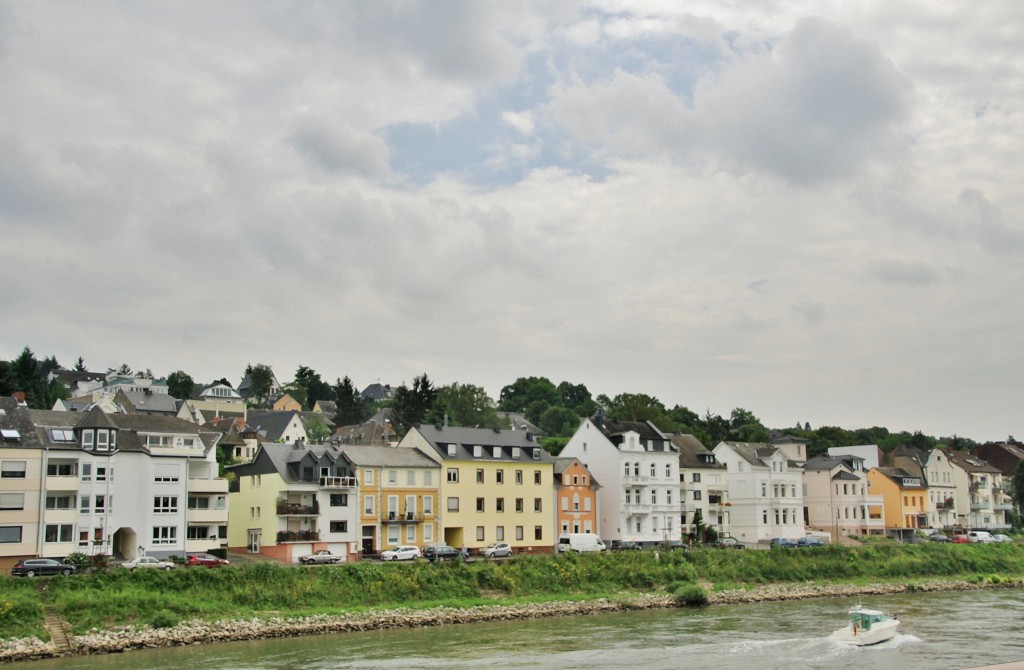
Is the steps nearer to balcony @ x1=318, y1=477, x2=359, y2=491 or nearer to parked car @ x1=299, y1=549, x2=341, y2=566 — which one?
parked car @ x1=299, y1=549, x2=341, y2=566

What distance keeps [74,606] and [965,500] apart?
337 ft

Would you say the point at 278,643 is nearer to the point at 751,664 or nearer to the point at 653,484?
the point at 751,664

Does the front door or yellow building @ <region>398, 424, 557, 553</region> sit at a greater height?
yellow building @ <region>398, 424, 557, 553</region>

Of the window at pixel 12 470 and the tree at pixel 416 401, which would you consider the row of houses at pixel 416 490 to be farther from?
the tree at pixel 416 401

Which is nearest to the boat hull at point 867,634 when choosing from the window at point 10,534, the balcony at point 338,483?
the balcony at point 338,483

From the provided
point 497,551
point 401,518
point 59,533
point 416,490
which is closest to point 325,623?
point 59,533

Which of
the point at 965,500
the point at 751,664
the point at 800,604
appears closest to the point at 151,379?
the point at 965,500

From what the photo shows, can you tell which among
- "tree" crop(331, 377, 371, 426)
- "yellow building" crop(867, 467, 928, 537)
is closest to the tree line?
"tree" crop(331, 377, 371, 426)

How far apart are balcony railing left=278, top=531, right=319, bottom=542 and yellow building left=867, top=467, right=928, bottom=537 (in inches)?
2525

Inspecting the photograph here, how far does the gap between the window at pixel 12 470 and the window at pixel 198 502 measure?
35.8ft

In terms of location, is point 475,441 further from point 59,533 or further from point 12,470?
point 12,470

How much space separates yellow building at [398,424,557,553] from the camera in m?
77.2

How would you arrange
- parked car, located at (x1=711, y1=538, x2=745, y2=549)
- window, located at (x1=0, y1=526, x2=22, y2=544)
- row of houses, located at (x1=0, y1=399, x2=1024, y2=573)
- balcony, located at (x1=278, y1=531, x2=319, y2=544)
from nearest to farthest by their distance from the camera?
1. window, located at (x1=0, y1=526, x2=22, y2=544)
2. row of houses, located at (x1=0, y1=399, x2=1024, y2=573)
3. balcony, located at (x1=278, y1=531, x2=319, y2=544)
4. parked car, located at (x1=711, y1=538, x2=745, y2=549)

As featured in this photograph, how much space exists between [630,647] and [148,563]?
2818 centimetres
